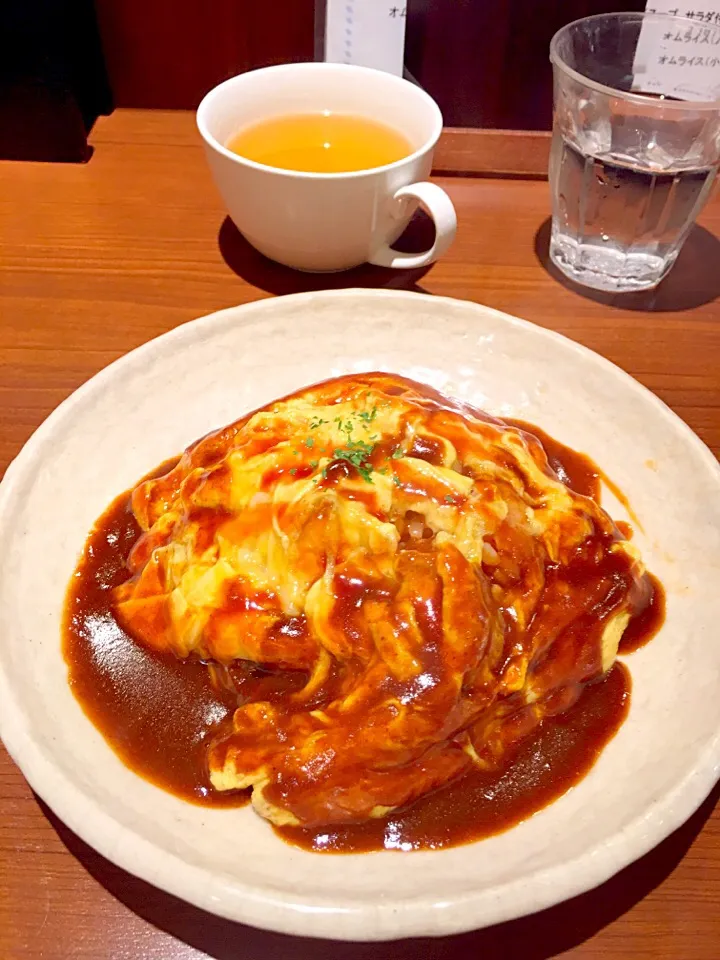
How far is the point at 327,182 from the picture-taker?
2150 millimetres

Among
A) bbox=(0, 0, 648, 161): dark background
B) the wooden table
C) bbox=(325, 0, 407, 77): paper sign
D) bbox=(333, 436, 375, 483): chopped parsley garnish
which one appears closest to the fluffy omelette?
bbox=(333, 436, 375, 483): chopped parsley garnish

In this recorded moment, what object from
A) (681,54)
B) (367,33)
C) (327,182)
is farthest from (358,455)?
(681,54)

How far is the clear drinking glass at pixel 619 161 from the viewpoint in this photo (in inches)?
93.1

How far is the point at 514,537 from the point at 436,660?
334 millimetres

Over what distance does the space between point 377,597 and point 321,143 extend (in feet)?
5.96

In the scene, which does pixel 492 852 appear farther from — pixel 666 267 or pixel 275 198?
pixel 666 267

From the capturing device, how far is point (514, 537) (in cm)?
158

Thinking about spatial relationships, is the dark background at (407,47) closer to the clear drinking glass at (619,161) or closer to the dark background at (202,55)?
the dark background at (202,55)

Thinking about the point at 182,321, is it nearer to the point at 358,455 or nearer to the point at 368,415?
the point at 368,415

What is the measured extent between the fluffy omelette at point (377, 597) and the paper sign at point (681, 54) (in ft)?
6.36

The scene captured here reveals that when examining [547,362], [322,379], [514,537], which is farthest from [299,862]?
[547,362]

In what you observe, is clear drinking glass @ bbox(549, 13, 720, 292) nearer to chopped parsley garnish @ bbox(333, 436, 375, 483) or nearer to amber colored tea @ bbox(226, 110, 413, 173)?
amber colored tea @ bbox(226, 110, 413, 173)

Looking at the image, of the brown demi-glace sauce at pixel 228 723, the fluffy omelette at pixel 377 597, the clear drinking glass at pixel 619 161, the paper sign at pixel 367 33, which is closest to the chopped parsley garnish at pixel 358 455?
the fluffy omelette at pixel 377 597

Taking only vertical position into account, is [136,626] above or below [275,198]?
below
